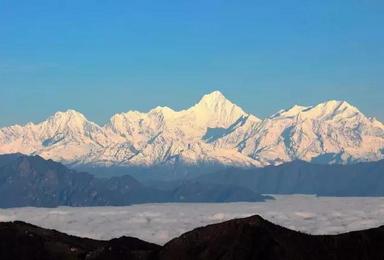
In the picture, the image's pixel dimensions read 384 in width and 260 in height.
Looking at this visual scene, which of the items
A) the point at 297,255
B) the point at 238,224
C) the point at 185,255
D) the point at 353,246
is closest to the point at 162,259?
the point at 185,255

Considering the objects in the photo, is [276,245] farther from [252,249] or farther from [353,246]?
[353,246]

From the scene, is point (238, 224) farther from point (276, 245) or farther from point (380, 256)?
point (380, 256)

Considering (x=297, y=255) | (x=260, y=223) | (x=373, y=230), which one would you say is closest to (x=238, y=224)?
(x=260, y=223)

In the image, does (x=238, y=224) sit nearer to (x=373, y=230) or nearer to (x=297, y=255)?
(x=297, y=255)

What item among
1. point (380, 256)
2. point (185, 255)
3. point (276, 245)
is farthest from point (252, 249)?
point (380, 256)

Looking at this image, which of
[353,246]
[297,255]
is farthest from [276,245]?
[353,246]

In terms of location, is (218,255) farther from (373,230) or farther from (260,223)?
(373,230)
